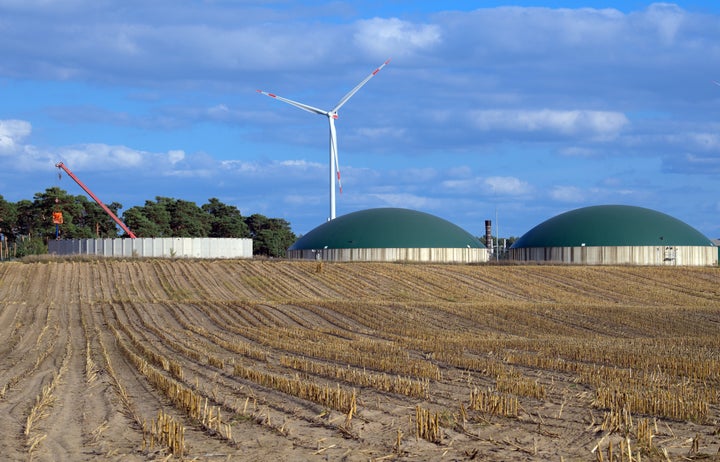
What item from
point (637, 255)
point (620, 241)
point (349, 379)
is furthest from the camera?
point (620, 241)

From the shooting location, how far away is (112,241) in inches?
3130

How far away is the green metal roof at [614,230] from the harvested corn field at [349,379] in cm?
3687

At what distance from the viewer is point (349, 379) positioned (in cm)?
2072

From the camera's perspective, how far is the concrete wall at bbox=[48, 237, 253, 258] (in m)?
79.4

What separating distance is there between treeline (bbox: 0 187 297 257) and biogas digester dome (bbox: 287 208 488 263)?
1187 inches

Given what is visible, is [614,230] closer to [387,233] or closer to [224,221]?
[387,233]

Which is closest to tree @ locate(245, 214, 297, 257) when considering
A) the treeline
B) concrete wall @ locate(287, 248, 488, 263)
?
the treeline

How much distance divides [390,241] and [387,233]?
1666 mm

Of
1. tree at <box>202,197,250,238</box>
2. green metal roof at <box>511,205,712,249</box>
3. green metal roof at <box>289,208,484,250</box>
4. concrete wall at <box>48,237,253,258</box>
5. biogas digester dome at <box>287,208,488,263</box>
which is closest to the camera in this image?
concrete wall at <box>48,237,253,258</box>

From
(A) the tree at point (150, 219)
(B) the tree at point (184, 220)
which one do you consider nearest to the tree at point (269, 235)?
(B) the tree at point (184, 220)

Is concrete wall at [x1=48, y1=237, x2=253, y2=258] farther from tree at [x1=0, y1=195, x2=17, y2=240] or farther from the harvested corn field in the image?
tree at [x1=0, y1=195, x2=17, y2=240]

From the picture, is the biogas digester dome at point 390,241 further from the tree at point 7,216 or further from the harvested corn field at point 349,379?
the tree at point 7,216

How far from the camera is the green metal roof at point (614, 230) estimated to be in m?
91.9

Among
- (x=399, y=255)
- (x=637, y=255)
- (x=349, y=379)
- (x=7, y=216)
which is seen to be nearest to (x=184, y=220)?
(x=7, y=216)
